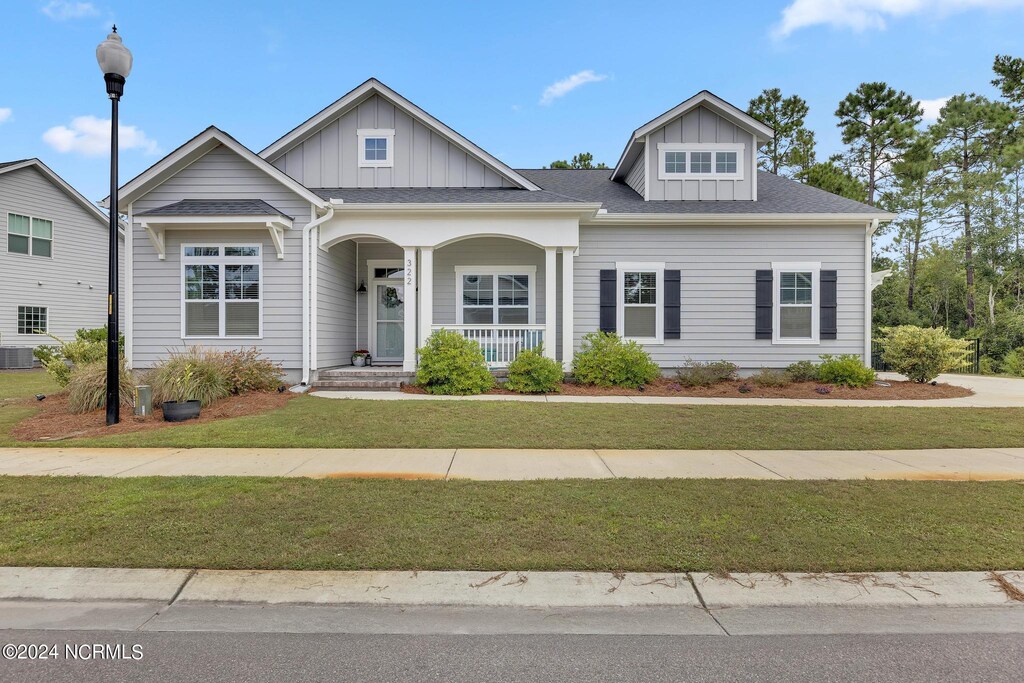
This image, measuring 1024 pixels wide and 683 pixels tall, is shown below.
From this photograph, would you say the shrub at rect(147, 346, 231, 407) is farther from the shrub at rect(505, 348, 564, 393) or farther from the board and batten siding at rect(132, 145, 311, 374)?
the shrub at rect(505, 348, 564, 393)

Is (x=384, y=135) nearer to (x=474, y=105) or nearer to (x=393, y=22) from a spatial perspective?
(x=393, y=22)

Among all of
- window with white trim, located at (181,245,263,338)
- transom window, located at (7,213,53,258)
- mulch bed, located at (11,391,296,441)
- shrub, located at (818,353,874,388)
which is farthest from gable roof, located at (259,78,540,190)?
transom window, located at (7,213,53,258)

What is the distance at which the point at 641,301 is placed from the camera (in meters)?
13.6

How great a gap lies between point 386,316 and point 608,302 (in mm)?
6012

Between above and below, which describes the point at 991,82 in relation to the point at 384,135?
above

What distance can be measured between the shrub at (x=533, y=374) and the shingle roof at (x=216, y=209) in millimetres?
6011

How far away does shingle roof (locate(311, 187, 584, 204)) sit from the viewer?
39.7 ft

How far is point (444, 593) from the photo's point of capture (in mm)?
3342

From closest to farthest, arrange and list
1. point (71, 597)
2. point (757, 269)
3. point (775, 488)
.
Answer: point (71, 597)
point (775, 488)
point (757, 269)

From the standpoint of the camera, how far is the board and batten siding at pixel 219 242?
1189 centimetres

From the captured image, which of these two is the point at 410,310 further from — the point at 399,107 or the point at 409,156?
the point at 399,107

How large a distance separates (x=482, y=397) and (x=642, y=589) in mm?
7492

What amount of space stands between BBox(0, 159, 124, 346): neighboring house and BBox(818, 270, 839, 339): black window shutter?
73.5ft

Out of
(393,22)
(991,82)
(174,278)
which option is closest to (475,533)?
(174,278)
